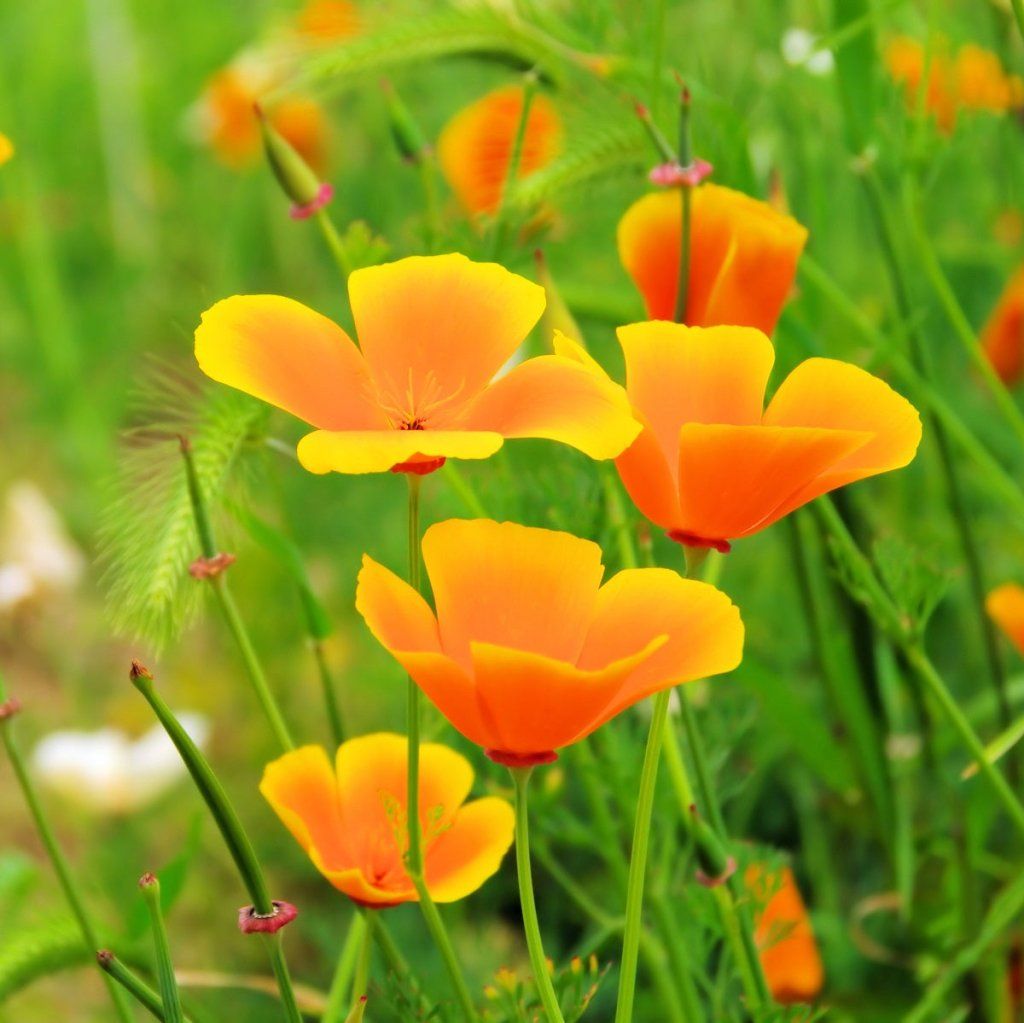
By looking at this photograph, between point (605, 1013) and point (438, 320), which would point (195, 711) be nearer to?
point (605, 1013)

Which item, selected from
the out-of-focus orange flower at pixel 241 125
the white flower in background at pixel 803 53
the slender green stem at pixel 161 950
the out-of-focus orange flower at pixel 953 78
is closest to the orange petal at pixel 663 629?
the slender green stem at pixel 161 950

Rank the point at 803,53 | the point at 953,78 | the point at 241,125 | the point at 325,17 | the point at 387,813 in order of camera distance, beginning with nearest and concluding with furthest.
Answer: the point at 387,813, the point at 803,53, the point at 953,78, the point at 325,17, the point at 241,125

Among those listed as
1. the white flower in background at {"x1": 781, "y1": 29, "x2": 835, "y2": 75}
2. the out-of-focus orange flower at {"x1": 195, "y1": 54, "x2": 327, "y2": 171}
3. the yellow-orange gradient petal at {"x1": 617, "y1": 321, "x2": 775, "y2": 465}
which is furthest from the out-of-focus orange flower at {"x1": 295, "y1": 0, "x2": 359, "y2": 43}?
the yellow-orange gradient petal at {"x1": 617, "y1": 321, "x2": 775, "y2": 465}

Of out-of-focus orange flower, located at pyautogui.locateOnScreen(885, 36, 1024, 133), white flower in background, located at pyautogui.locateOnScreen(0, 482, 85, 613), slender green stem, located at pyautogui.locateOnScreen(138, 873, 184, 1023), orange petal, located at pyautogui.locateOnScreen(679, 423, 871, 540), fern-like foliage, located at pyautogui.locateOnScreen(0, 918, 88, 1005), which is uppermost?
out-of-focus orange flower, located at pyautogui.locateOnScreen(885, 36, 1024, 133)

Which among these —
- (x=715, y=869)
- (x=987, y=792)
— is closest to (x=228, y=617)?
(x=715, y=869)

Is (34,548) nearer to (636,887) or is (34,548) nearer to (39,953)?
(39,953)

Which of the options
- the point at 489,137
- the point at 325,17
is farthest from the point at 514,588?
the point at 325,17

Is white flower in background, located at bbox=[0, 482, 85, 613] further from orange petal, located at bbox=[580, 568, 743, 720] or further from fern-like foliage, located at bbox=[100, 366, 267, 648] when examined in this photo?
orange petal, located at bbox=[580, 568, 743, 720]
